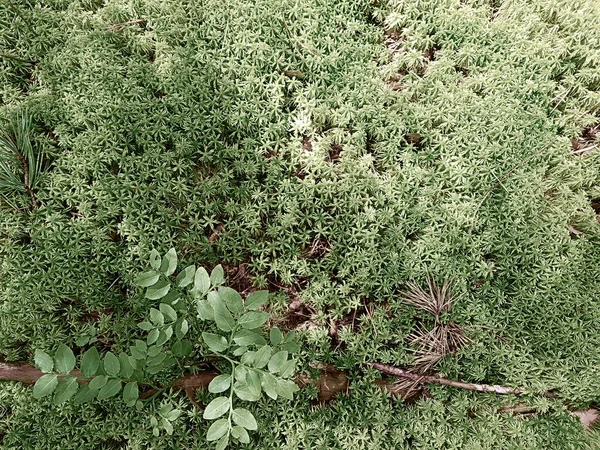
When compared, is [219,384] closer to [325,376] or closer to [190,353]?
[190,353]

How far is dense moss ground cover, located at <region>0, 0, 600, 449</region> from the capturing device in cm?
297

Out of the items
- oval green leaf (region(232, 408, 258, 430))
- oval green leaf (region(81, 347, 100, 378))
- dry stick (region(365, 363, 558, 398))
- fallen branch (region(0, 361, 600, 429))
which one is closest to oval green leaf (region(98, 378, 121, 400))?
oval green leaf (region(81, 347, 100, 378))

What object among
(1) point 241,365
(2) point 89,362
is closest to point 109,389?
(2) point 89,362

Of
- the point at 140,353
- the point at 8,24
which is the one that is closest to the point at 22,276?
the point at 140,353

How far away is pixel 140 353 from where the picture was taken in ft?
8.38

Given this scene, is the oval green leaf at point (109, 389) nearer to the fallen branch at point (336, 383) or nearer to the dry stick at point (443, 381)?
the fallen branch at point (336, 383)

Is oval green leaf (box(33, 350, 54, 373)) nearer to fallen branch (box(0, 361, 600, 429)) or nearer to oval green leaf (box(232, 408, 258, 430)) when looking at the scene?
fallen branch (box(0, 361, 600, 429))

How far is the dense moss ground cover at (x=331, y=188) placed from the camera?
9.75 feet

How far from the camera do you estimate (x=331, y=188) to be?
3.12 meters

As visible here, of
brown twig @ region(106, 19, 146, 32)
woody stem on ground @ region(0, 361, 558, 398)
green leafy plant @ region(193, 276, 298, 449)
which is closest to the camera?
green leafy plant @ region(193, 276, 298, 449)

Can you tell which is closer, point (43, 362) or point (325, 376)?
point (43, 362)

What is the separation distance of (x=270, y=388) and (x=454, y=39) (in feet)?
9.72

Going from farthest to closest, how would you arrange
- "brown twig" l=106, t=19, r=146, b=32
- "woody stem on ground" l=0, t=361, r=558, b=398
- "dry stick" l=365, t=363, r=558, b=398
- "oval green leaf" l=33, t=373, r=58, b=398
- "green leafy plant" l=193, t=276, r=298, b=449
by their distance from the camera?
"brown twig" l=106, t=19, r=146, b=32
"dry stick" l=365, t=363, r=558, b=398
"woody stem on ground" l=0, t=361, r=558, b=398
"green leafy plant" l=193, t=276, r=298, b=449
"oval green leaf" l=33, t=373, r=58, b=398

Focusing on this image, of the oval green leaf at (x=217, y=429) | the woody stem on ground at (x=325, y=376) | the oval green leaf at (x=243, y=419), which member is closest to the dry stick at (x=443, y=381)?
the woody stem on ground at (x=325, y=376)
